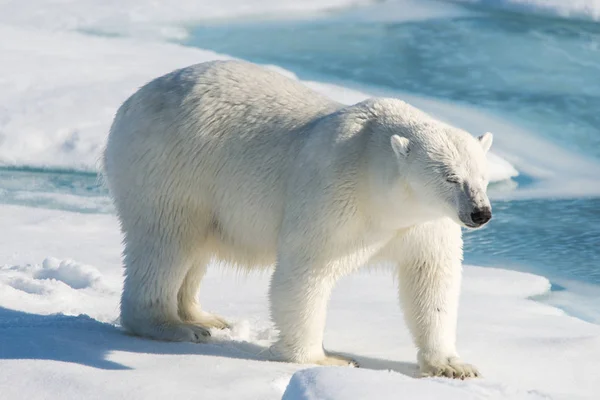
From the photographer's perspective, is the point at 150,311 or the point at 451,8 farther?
the point at 451,8

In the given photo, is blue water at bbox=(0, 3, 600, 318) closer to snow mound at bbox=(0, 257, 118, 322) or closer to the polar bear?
snow mound at bbox=(0, 257, 118, 322)

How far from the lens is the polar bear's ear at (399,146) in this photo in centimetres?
388

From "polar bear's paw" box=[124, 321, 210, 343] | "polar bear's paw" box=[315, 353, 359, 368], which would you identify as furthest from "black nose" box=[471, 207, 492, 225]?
"polar bear's paw" box=[124, 321, 210, 343]

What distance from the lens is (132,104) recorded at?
4746mm

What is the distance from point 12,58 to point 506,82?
564 cm

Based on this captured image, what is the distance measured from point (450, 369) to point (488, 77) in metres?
8.65

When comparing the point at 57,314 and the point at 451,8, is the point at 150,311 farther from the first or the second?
the point at 451,8

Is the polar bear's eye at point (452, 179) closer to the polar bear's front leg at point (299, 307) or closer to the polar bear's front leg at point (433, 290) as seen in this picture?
the polar bear's front leg at point (433, 290)

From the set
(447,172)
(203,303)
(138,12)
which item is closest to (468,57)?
(138,12)

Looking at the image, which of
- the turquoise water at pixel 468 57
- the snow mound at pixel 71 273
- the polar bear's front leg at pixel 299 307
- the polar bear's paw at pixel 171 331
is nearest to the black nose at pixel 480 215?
the polar bear's front leg at pixel 299 307

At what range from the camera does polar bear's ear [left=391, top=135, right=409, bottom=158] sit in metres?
3.88

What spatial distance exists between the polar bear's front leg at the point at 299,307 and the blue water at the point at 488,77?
287 cm

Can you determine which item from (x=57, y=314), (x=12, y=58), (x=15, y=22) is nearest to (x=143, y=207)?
(x=57, y=314)

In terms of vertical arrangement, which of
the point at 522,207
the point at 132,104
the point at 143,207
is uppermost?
the point at 132,104
